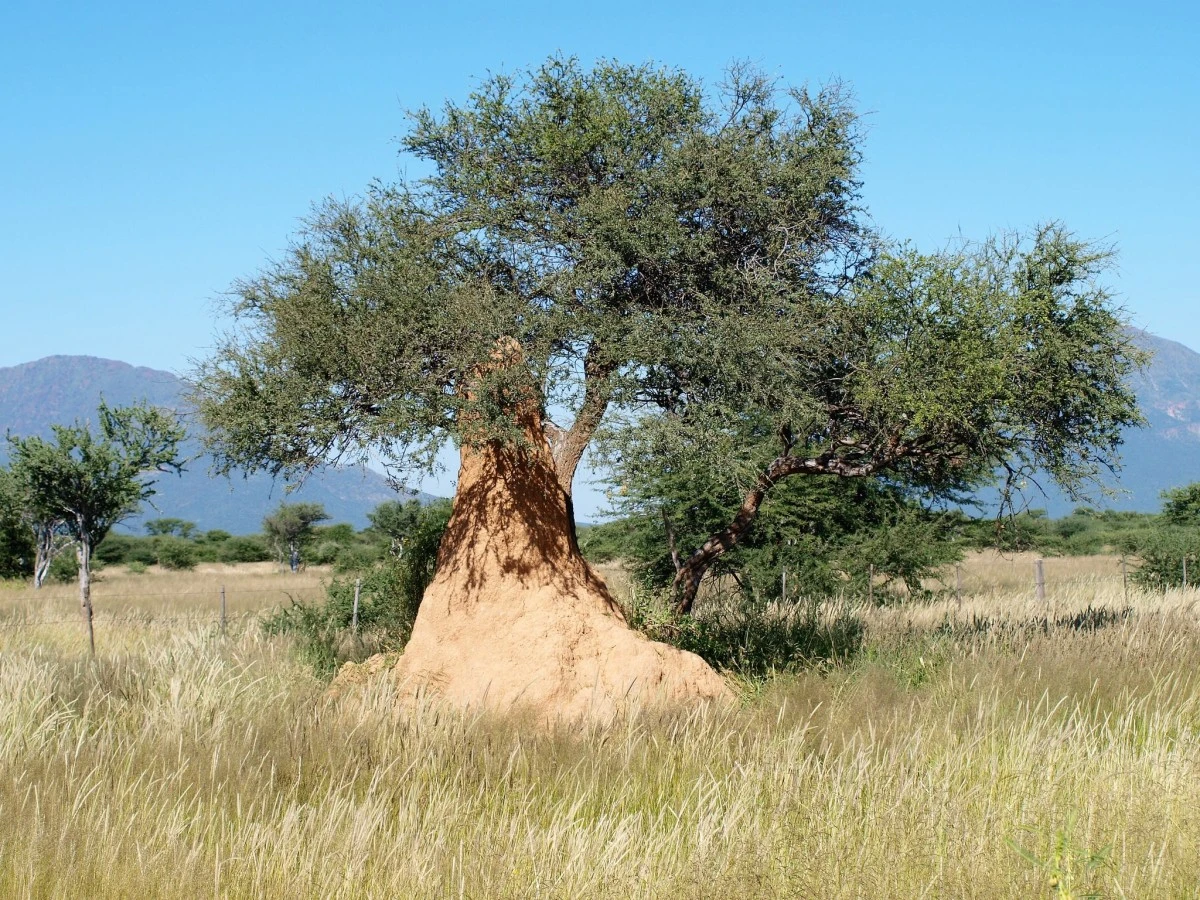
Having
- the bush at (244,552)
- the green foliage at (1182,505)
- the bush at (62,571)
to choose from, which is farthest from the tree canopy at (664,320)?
the bush at (244,552)

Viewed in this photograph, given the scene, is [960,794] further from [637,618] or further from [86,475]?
[86,475]

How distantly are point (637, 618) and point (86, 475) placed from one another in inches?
446

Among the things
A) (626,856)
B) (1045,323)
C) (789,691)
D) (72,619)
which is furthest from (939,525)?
(626,856)

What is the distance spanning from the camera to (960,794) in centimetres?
698

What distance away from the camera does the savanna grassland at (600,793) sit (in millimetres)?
5547

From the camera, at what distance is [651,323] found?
12.0 m

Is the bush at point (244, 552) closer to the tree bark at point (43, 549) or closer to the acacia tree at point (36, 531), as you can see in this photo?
the acacia tree at point (36, 531)

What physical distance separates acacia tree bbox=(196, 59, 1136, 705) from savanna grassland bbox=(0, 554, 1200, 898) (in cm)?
282

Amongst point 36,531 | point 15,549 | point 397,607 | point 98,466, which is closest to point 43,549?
point 36,531

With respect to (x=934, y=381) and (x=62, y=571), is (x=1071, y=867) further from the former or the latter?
(x=62, y=571)

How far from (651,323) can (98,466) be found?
12327 millimetres

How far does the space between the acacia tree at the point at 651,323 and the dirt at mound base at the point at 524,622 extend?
91 millimetres

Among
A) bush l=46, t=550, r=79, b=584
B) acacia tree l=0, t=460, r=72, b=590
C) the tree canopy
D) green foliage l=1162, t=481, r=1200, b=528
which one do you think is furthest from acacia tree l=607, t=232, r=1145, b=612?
bush l=46, t=550, r=79, b=584

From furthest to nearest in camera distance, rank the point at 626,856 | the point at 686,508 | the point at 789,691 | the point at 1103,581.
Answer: the point at 1103,581 < the point at 686,508 < the point at 789,691 < the point at 626,856
